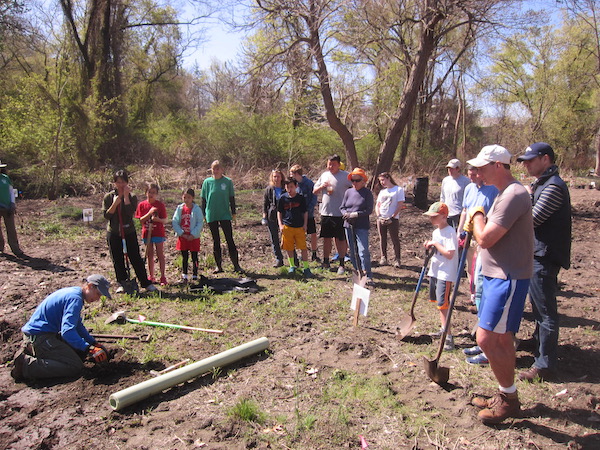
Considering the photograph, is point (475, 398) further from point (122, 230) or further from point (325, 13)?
point (325, 13)

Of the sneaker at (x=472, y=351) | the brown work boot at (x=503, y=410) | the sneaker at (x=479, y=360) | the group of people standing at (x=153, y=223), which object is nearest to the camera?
the brown work boot at (x=503, y=410)

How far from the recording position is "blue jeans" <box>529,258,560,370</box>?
4289mm

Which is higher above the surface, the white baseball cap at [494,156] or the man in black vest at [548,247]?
the white baseball cap at [494,156]

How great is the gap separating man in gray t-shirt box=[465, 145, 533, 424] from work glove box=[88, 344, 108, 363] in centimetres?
364

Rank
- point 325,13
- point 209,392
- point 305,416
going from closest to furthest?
point 305,416, point 209,392, point 325,13

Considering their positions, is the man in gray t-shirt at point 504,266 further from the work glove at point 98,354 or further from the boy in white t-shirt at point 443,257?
the work glove at point 98,354

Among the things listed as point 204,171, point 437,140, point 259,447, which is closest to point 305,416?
point 259,447

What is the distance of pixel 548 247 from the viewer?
430 centimetres

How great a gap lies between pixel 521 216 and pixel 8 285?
26.0 ft

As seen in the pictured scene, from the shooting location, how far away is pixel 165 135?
2547cm

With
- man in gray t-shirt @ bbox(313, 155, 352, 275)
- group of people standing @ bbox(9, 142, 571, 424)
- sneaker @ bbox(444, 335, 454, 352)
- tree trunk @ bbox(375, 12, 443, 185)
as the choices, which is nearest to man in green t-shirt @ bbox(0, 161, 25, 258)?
group of people standing @ bbox(9, 142, 571, 424)

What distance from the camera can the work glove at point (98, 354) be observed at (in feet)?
15.4

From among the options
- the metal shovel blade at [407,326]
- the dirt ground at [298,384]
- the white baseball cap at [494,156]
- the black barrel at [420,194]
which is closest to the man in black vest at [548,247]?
the dirt ground at [298,384]

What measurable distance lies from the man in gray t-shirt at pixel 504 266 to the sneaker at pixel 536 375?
795mm
